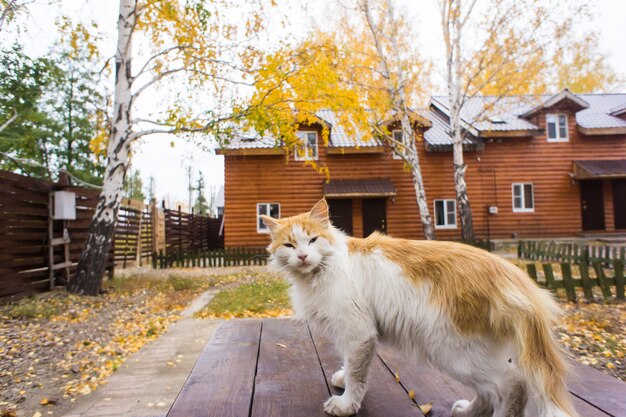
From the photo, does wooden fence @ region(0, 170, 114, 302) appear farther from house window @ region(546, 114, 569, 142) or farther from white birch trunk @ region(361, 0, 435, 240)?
house window @ region(546, 114, 569, 142)

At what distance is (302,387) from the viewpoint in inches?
63.8

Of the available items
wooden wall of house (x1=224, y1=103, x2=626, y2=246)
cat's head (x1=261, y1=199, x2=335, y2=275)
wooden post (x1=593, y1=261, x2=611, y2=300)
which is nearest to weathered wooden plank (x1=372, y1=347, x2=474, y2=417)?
cat's head (x1=261, y1=199, x2=335, y2=275)

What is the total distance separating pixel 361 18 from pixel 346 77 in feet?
8.69

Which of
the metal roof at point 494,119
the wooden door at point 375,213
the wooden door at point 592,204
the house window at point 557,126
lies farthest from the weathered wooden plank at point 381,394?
the wooden door at point 592,204

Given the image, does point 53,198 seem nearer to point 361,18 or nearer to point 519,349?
point 519,349

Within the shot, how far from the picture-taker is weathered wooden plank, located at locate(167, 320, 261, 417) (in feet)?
4.55

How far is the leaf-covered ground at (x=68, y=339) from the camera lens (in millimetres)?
3293

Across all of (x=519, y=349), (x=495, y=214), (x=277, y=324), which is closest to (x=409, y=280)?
(x=519, y=349)

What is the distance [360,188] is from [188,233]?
971 cm

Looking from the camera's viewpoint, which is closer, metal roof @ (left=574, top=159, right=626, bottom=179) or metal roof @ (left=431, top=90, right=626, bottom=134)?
metal roof @ (left=574, top=159, right=626, bottom=179)

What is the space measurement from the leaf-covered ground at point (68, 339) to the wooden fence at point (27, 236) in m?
0.43

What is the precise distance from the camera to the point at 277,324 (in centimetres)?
280

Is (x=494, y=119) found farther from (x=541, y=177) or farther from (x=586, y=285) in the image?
(x=586, y=285)

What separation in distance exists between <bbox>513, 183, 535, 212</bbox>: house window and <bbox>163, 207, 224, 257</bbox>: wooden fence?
14709 mm
